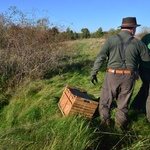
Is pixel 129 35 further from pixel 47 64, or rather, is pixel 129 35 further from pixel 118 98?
pixel 47 64

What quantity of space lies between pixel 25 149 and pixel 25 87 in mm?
4491

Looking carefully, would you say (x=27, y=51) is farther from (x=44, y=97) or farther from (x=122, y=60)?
(x=122, y=60)

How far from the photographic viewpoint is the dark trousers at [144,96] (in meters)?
5.67

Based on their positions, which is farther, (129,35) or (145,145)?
(129,35)

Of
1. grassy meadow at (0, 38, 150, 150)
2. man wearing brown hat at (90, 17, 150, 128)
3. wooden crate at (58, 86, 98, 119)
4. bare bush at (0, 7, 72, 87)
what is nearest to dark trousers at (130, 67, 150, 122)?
grassy meadow at (0, 38, 150, 150)

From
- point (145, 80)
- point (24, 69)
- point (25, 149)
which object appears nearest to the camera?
point (25, 149)

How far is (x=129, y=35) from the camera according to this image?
191 inches

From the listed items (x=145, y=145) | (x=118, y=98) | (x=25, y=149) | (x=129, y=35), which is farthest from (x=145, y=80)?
(x=25, y=149)

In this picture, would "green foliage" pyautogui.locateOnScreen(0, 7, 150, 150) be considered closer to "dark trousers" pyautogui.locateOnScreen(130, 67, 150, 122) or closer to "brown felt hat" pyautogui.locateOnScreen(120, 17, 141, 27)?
"dark trousers" pyautogui.locateOnScreen(130, 67, 150, 122)

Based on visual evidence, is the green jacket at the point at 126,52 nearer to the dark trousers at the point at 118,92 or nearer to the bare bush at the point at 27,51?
the dark trousers at the point at 118,92

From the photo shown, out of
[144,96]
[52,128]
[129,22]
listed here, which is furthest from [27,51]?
[52,128]

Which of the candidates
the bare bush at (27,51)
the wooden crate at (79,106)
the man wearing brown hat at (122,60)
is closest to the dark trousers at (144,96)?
the man wearing brown hat at (122,60)

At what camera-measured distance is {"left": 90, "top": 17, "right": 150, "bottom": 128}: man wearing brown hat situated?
190 inches

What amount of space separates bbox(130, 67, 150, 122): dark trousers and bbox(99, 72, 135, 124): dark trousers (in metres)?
0.77
